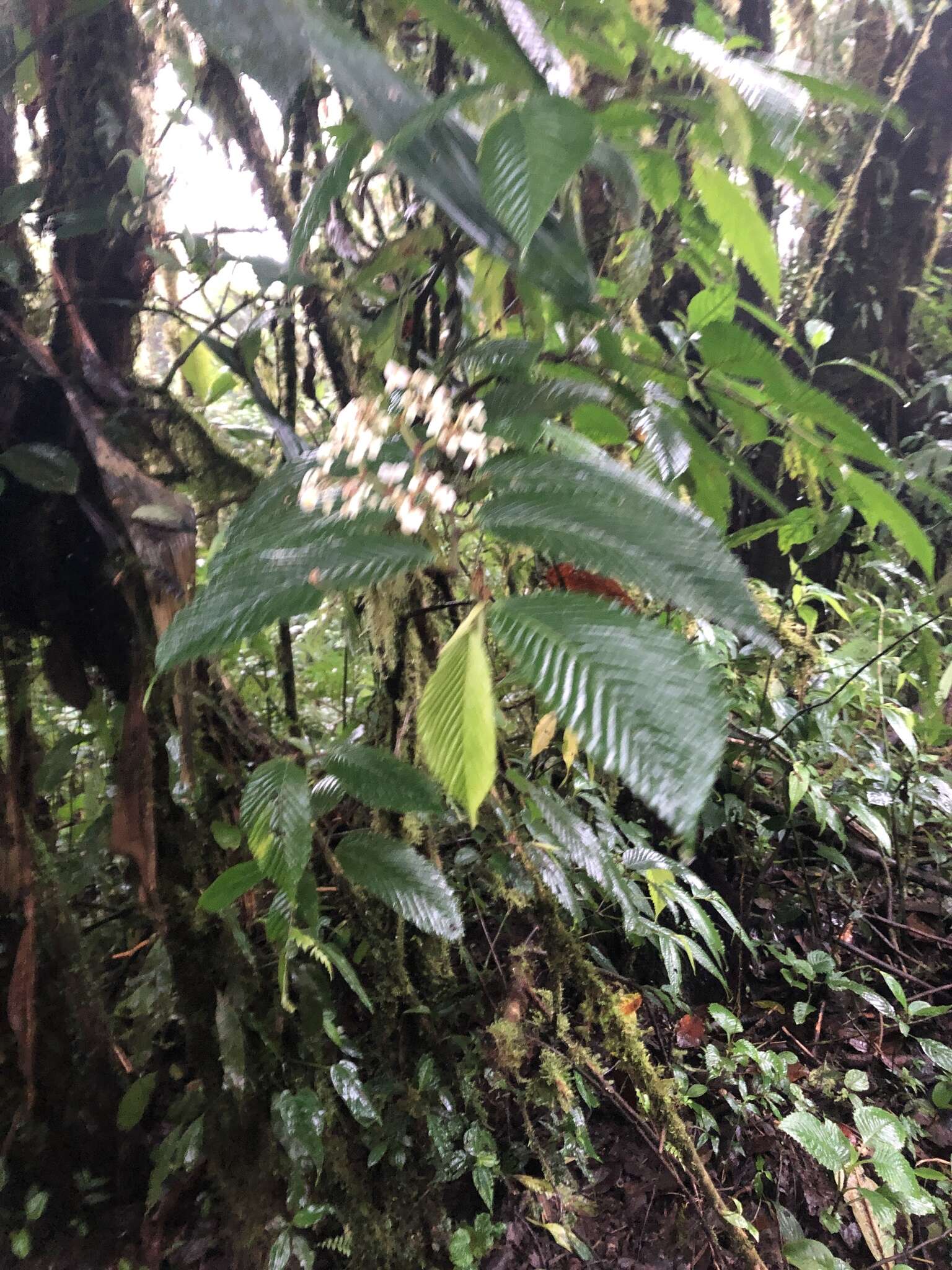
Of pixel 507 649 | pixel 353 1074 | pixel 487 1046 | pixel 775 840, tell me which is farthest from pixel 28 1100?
pixel 775 840

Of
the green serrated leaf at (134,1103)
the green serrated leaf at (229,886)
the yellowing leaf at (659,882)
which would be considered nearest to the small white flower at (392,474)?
the green serrated leaf at (229,886)

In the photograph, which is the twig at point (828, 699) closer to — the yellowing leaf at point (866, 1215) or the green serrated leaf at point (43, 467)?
the yellowing leaf at point (866, 1215)

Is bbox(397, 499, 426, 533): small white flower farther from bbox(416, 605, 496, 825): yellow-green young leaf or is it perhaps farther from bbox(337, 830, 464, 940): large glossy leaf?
bbox(337, 830, 464, 940): large glossy leaf

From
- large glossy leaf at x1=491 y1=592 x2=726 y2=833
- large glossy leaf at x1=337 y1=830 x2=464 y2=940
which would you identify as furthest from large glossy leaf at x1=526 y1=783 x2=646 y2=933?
large glossy leaf at x1=491 y1=592 x2=726 y2=833

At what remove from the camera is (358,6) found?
1.88ft

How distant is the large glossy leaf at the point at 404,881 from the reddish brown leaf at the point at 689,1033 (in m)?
0.66

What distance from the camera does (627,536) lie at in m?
0.30

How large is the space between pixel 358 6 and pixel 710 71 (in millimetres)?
355

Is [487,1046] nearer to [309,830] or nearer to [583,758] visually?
[583,758]

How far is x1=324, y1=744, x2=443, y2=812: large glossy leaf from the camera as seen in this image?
56 cm

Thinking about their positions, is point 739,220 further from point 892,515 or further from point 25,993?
point 25,993

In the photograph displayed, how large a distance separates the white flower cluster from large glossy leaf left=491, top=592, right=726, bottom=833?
12 cm

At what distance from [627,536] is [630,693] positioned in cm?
9

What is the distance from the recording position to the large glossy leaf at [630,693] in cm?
22
